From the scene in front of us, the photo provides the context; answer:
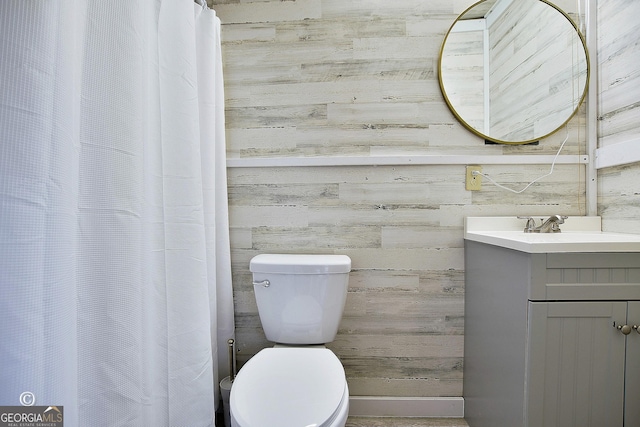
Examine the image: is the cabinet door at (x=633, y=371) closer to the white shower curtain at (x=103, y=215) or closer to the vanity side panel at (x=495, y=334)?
the vanity side panel at (x=495, y=334)

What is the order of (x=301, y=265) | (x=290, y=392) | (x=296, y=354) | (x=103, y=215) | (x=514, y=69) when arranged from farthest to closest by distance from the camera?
(x=514, y=69) < (x=301, y=265) < (x=296, y=354) < (x=290, y=392) < (x=103, y=215)

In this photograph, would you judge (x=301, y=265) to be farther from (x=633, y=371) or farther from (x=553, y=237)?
(x=633, y=371)

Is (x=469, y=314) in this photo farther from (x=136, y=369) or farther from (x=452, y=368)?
(x=136, y=369)

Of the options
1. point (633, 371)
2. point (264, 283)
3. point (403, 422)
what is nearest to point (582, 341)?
point (633, 371)

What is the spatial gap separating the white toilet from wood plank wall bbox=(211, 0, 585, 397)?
223 millimetres

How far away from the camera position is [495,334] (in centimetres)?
127

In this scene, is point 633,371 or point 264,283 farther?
point 264,283

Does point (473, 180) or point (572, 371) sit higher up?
point (473, 180)

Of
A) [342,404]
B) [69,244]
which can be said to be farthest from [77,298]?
[342,404]

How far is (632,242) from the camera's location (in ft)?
3.42

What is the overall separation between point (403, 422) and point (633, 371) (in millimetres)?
918

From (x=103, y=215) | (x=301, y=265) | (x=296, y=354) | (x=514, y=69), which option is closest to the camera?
(x=103, y=215)

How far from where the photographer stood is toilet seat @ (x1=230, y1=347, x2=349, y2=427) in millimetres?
872

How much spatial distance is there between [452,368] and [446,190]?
0.86 meters
